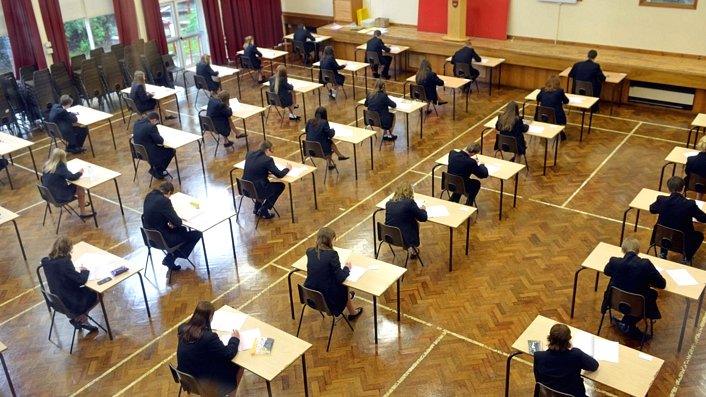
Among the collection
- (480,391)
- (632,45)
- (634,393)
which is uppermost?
(632,45)

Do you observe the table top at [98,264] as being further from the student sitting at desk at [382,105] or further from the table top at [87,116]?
the student sitting at desk at [382,105]

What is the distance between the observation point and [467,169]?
27.9 feet

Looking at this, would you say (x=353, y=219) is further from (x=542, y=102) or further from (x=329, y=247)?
(x=542, y=102)

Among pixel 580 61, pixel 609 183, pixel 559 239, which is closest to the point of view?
pixel 559 239

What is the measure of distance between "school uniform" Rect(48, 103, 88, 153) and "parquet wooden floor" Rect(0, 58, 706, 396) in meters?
0.52

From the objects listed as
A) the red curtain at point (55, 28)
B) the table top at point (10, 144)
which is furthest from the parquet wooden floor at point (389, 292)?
the red curtain at point (55, 28)

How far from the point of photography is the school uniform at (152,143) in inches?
394

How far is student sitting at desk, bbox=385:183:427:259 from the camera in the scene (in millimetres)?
7422

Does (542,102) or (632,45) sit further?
(632,45)

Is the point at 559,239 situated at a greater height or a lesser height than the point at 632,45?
lesser

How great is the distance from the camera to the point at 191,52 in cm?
1692

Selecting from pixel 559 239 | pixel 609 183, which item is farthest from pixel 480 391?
pixel 609 183

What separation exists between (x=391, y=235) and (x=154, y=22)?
10233 mm

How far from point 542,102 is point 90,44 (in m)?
10.0
